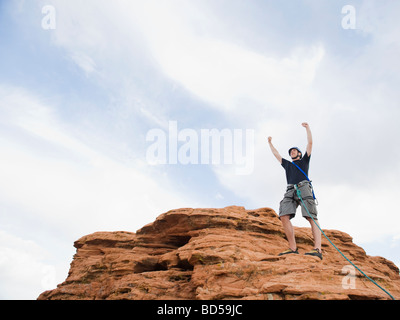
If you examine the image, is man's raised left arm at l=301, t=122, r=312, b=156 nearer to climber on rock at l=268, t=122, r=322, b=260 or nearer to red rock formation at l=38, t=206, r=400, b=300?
climber on rock at l=268, t=122, r=322, b=260

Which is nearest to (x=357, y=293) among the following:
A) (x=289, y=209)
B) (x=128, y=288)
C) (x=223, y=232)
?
(x=289, y=209)

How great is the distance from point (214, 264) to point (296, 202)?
4447 millimetres

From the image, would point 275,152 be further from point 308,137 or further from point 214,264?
point 214,264

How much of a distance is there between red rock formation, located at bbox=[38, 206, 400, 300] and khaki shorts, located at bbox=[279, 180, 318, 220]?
181 centimetres

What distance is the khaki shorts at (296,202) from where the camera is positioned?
34.7ft

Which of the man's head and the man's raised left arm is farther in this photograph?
the man's head

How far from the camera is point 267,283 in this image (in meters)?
8.80

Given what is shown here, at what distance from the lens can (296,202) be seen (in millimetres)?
11102

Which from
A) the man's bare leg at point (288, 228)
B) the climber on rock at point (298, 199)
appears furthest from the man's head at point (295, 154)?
the man's bare leg at point (288, 228)

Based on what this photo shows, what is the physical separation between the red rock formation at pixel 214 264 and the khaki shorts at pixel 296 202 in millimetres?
1809

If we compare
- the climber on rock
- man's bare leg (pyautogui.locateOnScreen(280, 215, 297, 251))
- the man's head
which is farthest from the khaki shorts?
the man's head

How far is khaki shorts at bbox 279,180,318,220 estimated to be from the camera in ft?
34.7

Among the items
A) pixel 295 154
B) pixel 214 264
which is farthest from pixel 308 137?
pixel 214 264

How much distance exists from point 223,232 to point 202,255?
3145 millimetres
